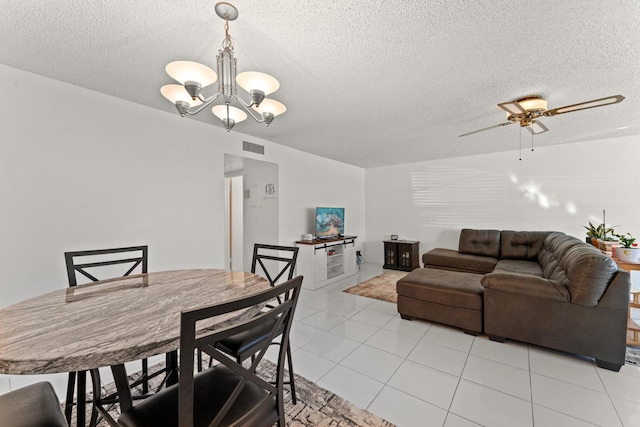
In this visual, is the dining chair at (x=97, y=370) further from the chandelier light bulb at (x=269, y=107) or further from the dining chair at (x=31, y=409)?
the chandelier light bulb at (x=269, y=107)

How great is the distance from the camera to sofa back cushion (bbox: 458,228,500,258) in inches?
186

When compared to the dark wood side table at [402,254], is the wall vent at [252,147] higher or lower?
higher

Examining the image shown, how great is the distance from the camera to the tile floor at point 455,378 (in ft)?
5.54

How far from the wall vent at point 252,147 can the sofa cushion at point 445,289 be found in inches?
109

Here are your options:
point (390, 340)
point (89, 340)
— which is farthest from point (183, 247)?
point (390, 340)

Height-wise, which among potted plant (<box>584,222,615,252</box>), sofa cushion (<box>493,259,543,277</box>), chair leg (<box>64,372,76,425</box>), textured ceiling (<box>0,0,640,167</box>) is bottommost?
chair leg (<box>64,372,76,425</box>)

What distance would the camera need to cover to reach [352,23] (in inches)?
60.7

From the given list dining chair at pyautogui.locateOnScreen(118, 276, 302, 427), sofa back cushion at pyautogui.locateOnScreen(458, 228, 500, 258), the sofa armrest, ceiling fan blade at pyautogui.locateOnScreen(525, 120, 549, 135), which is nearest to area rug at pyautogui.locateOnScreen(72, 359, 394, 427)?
dining chair at pyautogui.locateOnScreen(118, 276, 302, 427)

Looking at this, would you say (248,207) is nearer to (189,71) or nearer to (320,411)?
(189,71)

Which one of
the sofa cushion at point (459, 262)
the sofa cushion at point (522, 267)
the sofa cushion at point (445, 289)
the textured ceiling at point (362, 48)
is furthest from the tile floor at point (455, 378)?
the textured ceiling at point (362, 48)

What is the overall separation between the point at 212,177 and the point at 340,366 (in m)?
2.61

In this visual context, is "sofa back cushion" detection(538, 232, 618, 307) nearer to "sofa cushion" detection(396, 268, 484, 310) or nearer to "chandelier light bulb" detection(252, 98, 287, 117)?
"sofa cushion" detection(396, 268, 484, 310)

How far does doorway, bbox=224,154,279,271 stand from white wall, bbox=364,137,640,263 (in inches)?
120

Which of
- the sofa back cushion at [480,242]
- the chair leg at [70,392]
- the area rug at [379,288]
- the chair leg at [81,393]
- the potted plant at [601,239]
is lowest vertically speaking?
the area rug at [379,288]
